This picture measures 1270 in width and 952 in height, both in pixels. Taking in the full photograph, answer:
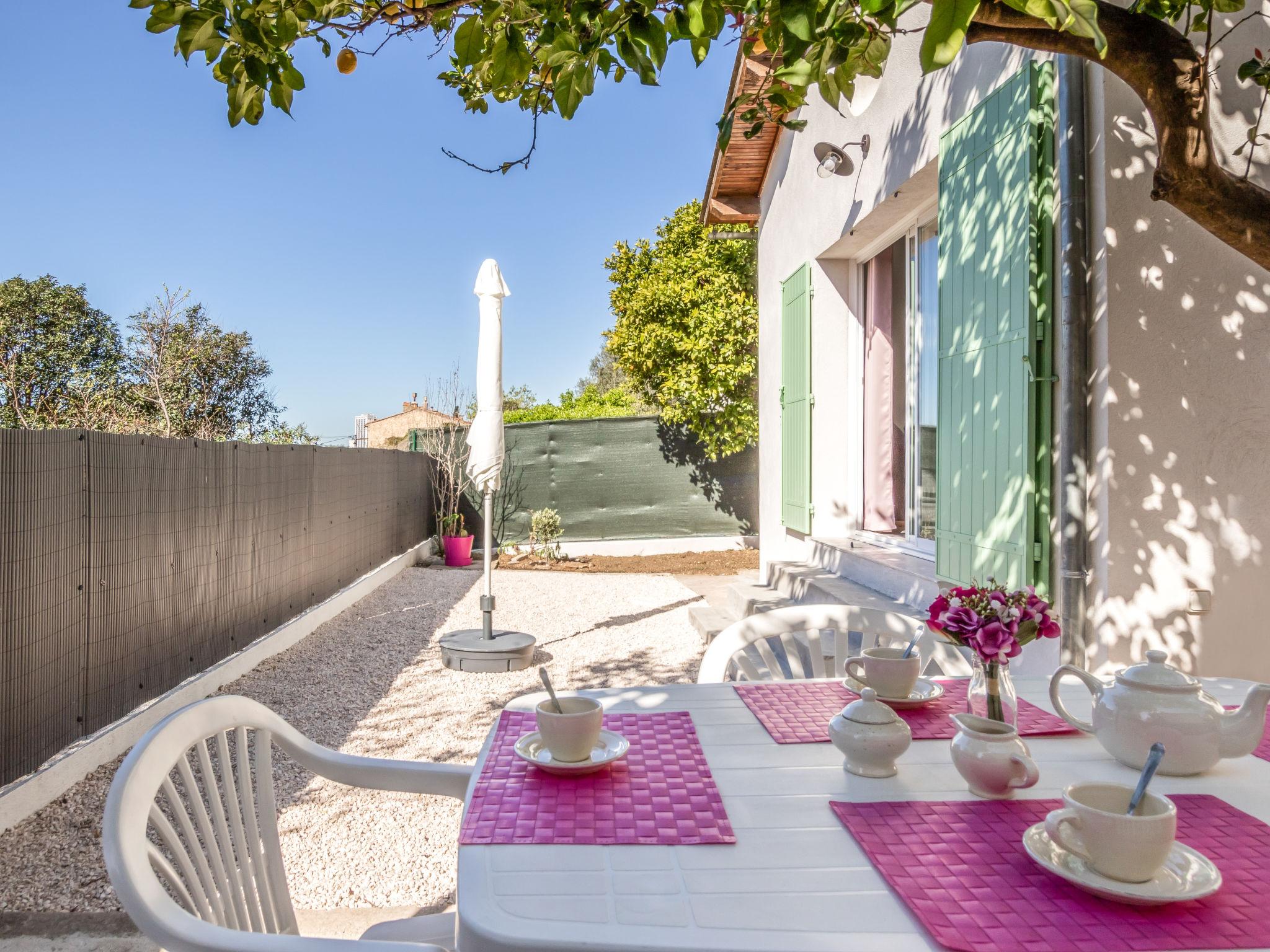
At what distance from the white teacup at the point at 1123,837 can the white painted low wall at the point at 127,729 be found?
8.48 ft

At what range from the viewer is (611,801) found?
3.84 ft

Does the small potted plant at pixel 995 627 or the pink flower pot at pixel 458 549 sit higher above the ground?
the small potted plant at pixel 995 627

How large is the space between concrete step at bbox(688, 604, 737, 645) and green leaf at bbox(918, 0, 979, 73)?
15.0ft

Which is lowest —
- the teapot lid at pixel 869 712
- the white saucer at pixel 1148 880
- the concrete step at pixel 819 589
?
the concrete step at pixel 819 589

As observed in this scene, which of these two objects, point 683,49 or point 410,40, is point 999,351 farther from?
point 410,40

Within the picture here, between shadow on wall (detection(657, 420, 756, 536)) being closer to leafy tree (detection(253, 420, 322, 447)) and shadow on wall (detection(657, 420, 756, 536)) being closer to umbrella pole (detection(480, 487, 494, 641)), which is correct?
leafy tree (detection(253, 420, 322, 447))

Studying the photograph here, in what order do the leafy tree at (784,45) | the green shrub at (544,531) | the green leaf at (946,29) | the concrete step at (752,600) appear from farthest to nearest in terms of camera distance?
the green shrub at (544,531) → the concrete step at (752,600) → the leafy tree at (784,45) → the green leaf at (946,29)

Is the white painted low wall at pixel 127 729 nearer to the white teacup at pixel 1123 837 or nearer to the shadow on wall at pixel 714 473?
the white teacup at pixel 1123 837

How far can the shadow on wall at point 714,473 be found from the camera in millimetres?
10523

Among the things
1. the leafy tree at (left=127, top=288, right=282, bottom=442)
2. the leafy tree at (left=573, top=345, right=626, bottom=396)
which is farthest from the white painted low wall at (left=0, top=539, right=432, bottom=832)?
the leafy tree at (left=573, top=345, right=626, bottom=396)

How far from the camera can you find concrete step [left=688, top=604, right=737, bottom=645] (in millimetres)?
5469

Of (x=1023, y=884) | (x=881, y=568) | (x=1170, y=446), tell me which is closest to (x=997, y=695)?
(x=1023, y=884)

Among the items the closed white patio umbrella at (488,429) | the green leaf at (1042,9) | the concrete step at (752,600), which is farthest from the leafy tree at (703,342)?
the green leaf at (1042,9)

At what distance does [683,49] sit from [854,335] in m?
3.18
